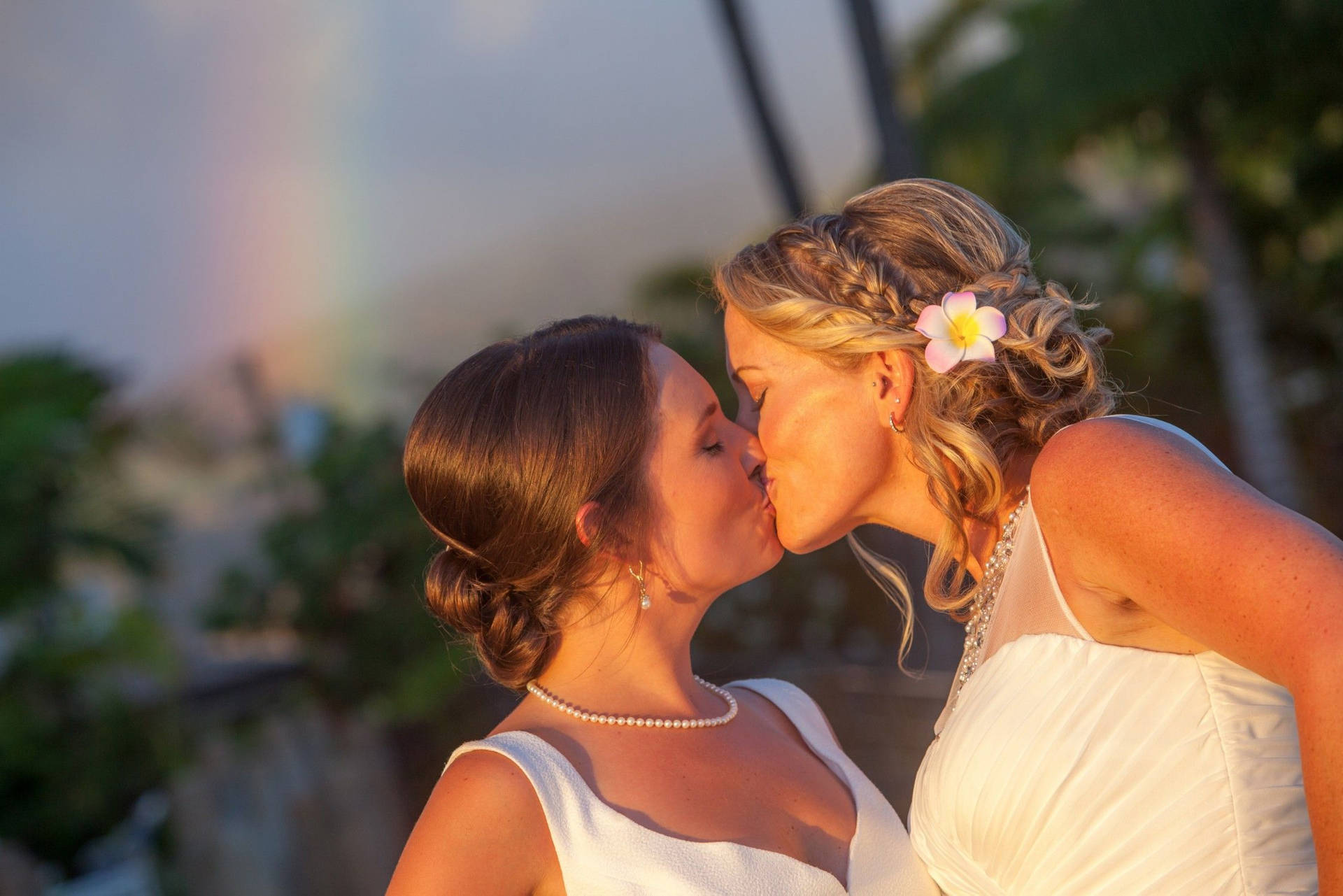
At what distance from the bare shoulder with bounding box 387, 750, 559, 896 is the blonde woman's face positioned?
33.5 inches

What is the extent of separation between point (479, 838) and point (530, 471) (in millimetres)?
664

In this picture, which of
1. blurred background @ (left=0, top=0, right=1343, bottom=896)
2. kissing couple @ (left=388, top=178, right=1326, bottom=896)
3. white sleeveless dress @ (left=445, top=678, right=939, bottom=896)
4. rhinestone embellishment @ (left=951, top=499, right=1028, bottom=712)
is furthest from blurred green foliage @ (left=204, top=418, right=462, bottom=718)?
white sleeveless dress @ (left=445, top=678, right=939, bottom=896)

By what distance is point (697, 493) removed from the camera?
2408 mm

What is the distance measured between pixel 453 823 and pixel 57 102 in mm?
8954

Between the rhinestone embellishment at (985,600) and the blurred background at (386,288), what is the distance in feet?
6.93

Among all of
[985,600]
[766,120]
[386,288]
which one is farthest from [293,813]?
[985,600]

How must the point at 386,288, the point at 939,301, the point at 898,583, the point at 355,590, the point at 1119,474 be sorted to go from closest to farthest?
the point at 1119,474 → the point at 939,301 → the point at 898,583 → the point at 355,590 → the point at 386,288

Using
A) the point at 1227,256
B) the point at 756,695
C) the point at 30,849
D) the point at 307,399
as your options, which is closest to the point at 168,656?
the point at 30,849

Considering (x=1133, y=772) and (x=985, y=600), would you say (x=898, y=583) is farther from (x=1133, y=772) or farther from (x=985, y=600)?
(x=1133, y=772)

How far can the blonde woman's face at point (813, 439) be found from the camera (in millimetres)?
2535

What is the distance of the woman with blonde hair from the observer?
5.54 ft

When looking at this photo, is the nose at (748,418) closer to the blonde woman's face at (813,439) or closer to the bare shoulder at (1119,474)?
the blonde woman's face at (813,439)

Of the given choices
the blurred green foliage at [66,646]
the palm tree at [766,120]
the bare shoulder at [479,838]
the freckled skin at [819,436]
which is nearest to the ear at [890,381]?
the freckled skin at [819,436]

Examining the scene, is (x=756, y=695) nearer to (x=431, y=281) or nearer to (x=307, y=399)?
(x=307, y=399)
